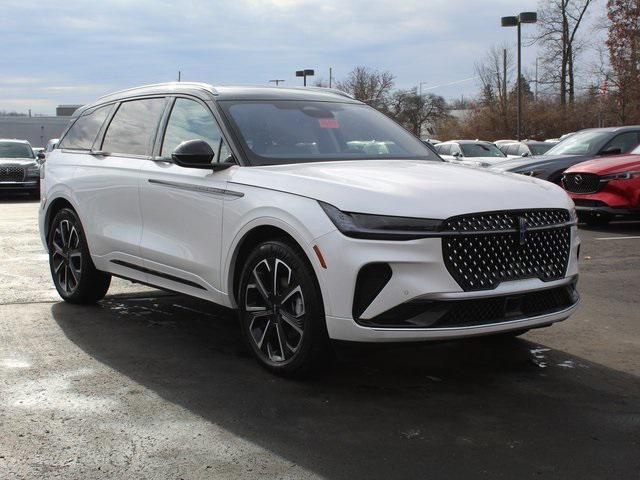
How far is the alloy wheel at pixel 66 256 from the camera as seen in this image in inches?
274

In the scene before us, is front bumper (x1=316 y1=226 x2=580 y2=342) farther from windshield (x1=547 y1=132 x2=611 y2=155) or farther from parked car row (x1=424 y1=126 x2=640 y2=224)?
windshield (x1=547 y1=132 x2=611 y2=155)

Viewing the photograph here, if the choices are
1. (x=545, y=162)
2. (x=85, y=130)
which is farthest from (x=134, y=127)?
(x=545, y=162)

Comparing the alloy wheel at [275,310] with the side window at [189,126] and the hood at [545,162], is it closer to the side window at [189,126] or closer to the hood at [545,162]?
the side window at [189,126]

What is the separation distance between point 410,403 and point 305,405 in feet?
1.85

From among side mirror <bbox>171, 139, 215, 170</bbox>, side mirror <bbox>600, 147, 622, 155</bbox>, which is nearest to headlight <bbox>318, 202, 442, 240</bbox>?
side mirror <bbox>171, 139, 215, 170</bbox>

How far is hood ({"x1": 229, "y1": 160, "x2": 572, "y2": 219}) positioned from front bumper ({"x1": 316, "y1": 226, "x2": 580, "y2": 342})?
188mm

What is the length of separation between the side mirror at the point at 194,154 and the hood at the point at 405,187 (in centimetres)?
20

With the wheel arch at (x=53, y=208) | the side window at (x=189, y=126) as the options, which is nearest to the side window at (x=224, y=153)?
the side window at (x=189, y=126)

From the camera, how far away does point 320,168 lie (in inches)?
196

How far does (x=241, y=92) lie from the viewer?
19.0 ft

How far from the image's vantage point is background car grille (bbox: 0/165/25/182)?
2131cm

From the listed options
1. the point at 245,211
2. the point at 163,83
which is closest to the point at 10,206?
the point at 163,83

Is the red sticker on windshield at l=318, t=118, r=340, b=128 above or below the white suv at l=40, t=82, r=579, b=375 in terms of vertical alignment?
above

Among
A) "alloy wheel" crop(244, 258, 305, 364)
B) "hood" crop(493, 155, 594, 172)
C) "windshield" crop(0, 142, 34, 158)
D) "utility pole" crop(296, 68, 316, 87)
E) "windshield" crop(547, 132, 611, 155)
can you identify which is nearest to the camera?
"alloy wheel" crop(244, 258, 305, 364)
